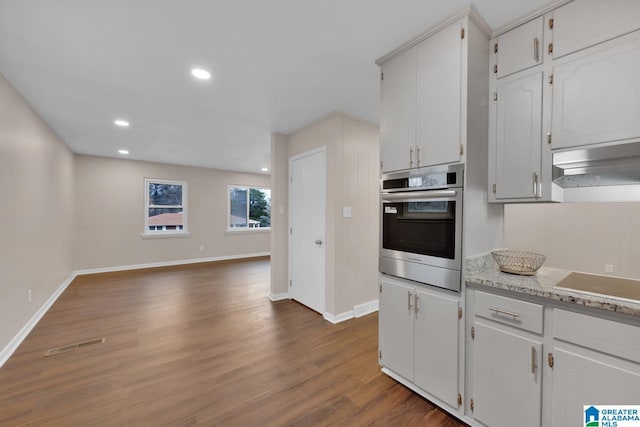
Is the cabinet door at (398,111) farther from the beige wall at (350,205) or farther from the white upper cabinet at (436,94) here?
the beige wall at (350,205)

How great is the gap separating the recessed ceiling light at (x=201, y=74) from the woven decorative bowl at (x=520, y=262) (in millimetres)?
2785

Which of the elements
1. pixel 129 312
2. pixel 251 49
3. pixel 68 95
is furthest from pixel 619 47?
pixel 129 312

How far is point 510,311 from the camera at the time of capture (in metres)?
1.46

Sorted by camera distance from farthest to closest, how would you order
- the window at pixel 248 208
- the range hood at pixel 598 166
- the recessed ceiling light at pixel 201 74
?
the window at pixel 248 208 < the recessed ceiling light at pixel 201 74 < the range hood at pixel 598 166

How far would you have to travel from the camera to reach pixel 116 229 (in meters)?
5.84

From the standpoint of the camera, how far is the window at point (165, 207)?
20.6 ft

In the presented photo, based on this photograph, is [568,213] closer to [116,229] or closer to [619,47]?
[619,47]

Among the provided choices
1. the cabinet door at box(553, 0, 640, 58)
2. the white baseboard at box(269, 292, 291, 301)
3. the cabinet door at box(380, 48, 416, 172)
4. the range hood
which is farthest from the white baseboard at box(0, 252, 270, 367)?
the cabinet door at box(553, 0, 640, 58)

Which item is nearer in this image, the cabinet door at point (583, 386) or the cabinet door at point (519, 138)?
the cabinet door at point (583, 386)

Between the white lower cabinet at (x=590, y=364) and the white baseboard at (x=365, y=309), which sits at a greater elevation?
the white lower cabinet at (x=590, y=364)

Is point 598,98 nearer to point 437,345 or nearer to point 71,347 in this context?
point 437,345

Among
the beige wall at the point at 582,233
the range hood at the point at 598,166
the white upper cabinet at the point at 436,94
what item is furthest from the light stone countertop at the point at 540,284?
the beige wall at the point at 582,233

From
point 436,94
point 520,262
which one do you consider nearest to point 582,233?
point 520,262

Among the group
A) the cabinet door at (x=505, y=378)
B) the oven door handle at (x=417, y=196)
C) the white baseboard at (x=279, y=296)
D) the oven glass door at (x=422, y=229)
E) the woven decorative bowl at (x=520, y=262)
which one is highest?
the oven door handle at (x=417, y=196)
